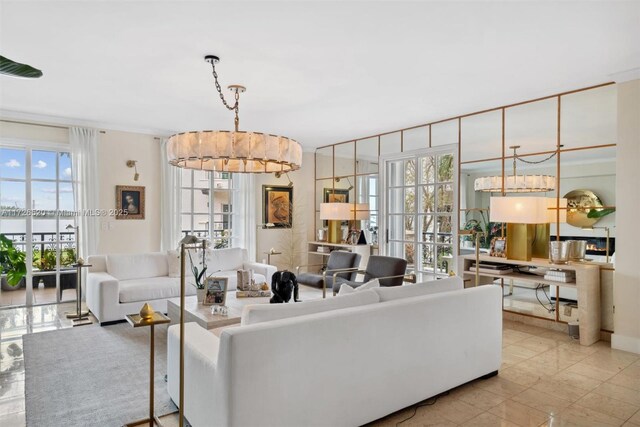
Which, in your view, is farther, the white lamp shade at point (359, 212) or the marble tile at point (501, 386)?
the white lamp shade at point (359, 212)

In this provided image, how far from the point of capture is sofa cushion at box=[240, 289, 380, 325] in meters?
2.11

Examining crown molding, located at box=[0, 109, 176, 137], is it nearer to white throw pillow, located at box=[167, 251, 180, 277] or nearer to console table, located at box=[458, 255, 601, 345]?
white throw pillow, located at box=[167, 251, 180, 277]

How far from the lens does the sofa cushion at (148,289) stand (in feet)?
15.3

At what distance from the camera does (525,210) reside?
4.20 metres

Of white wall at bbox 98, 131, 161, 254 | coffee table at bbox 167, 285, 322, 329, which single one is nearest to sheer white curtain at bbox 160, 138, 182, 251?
white wall at bbox 98, 131, 161, 254

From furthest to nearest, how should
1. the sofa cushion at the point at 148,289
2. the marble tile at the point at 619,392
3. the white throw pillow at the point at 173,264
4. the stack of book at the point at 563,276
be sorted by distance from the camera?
1. the white throw pillow at the point at 173,264
2. the sofa cushion at the point at 148,289
3. the stack of book at the point at 563,276
4. the marble tile at the point at 619,392

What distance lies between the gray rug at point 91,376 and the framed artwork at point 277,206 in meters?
3.44

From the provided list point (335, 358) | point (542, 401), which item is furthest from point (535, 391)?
point (335, 358)

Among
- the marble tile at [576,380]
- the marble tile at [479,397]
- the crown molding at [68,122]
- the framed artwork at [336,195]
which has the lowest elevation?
the marble tile at [576,380]

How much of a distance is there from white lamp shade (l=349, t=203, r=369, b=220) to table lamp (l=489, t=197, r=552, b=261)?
8.71 feet

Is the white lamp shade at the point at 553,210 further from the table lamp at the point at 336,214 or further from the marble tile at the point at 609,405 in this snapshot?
the table lamp at the point at 336,214

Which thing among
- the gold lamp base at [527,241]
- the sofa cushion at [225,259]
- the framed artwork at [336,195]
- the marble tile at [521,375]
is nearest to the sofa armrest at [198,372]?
the marble tile at [521,375]

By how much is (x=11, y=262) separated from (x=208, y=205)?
2.82 m

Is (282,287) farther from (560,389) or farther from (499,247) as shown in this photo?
(499,247)
